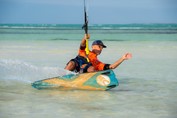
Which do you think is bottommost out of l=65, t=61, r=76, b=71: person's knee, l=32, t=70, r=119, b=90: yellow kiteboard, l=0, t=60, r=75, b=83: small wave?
l=0, t=60, r=75, b=83: small wave

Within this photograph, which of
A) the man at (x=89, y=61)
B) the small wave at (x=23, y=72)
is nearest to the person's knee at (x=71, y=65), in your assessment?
the man at (x=89, y=61)

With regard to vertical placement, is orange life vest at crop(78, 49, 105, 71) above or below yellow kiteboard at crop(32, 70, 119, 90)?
above

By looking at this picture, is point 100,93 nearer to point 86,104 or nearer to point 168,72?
point 86,104

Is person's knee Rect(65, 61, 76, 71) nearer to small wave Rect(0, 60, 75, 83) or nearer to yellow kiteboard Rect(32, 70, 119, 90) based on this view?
yellow kiteboard Rect(32, 70, 119, 90)

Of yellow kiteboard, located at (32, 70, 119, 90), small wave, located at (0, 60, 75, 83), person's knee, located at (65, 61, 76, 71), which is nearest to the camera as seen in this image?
yellow kiteboard, located at (32, 70, 119, 90)

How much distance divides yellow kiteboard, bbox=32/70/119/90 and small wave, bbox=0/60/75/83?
1.02 metres

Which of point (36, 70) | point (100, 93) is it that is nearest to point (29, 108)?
point (100, 93)

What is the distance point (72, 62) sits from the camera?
652 centimetres

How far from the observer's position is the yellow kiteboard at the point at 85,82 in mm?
6238

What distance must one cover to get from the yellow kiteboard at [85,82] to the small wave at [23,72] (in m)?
1.02

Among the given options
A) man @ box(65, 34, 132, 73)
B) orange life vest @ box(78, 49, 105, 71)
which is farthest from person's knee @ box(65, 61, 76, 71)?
orange life vest @ box(78, 49, 105, 71)

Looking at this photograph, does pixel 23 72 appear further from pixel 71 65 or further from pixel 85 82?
pixel 85 82

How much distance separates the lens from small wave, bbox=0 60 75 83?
7543mm

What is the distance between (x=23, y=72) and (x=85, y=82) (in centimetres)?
197
